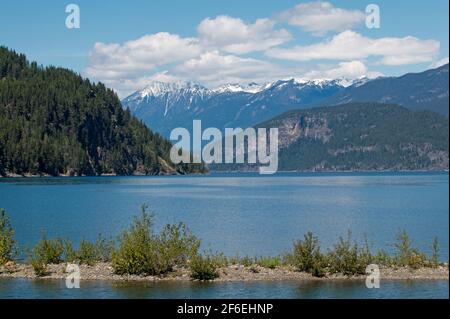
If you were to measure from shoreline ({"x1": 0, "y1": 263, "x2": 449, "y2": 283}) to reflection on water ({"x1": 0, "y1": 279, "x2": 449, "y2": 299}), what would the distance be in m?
→ 1.03

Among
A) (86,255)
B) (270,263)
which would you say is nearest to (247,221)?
(86,255)

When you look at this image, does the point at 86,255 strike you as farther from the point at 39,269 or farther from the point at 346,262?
the point at 346,262

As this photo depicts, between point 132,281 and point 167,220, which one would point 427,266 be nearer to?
point 132,281

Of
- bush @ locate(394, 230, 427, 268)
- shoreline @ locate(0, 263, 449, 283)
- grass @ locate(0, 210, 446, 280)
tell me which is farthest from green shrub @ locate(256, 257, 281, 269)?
bush @ locate(394, 230, 427, 268)

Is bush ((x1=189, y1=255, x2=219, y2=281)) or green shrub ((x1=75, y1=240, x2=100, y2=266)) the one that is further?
green shrub ((x1=75, y1=240, x2=100, y2=266))

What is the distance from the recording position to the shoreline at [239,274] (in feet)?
124

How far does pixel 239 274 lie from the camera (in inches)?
1522

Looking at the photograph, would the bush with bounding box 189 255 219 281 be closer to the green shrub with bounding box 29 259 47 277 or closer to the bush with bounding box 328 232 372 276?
the bush with bounding box 328 232 372 276

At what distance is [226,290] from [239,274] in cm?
389

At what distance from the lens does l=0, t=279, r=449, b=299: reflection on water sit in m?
33.5
